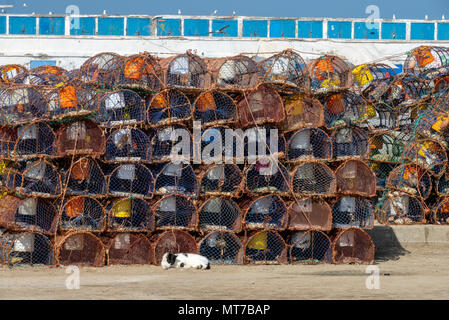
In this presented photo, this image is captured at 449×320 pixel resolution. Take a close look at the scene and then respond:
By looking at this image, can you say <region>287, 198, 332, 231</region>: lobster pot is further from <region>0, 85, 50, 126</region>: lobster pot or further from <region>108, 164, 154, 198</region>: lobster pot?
<region>0, 85, 50, 126</region>: lobster pot

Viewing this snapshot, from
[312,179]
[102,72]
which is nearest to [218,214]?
[312,179]

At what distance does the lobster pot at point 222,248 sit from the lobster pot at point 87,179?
1.90 m

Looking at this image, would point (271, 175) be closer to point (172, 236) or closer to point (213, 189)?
point (213, 189)

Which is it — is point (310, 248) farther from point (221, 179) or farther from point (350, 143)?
point (350, 143)

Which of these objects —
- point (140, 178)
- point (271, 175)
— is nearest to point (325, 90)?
point (271, 175)

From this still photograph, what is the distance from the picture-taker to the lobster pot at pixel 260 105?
12422mm

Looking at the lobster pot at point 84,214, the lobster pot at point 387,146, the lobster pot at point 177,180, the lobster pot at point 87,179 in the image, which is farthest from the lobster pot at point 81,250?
the lobster pot at point 387,146

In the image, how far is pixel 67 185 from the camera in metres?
11.6

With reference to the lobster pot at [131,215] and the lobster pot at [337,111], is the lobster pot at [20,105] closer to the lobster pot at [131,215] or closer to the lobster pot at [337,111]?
the lobster pot at [131,215]

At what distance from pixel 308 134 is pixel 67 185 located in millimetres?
4124

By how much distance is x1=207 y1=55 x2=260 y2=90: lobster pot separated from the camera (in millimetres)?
12812

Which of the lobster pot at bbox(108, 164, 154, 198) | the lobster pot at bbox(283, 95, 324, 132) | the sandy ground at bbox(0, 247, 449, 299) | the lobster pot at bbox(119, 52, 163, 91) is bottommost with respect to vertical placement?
the sandy ground at bbox(0, 247, 449, 299)

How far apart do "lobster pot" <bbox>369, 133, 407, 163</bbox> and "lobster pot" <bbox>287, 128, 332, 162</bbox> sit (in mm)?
3094

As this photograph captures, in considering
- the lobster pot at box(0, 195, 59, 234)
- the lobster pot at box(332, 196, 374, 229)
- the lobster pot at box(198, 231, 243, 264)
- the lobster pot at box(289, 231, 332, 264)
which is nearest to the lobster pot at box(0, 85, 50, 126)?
the lobster pot at box(0, 195, 59, 234)
